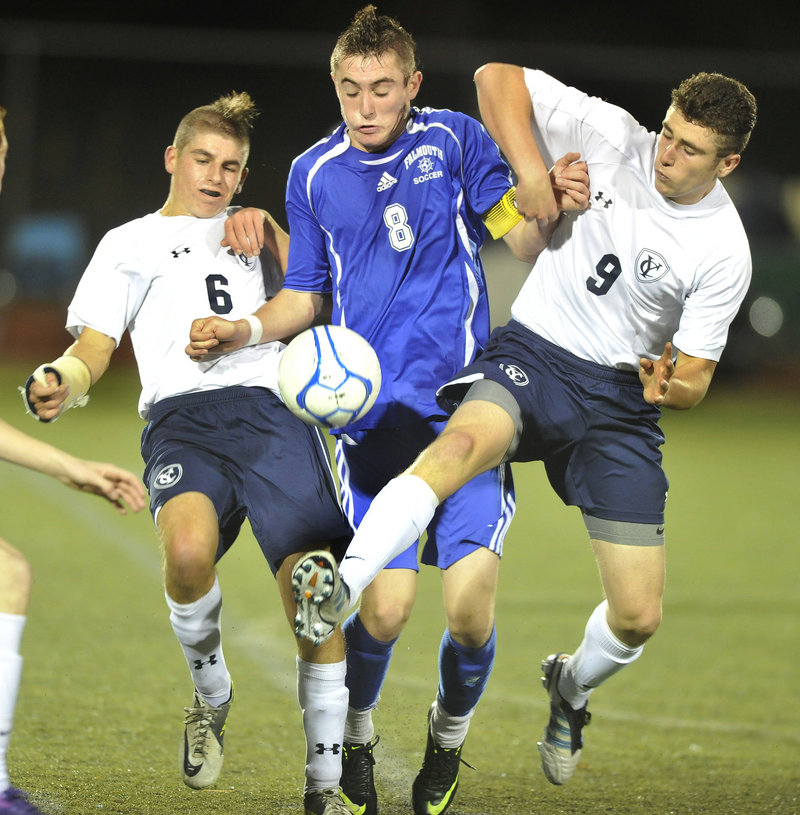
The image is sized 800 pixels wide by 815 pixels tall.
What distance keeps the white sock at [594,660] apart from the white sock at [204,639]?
133 cm

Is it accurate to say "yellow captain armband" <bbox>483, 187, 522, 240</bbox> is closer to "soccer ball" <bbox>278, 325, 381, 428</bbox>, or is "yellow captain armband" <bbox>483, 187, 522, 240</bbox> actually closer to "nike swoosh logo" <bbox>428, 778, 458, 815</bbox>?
"soccer ball" <bbox>278, 325, 381, 428</bbox>

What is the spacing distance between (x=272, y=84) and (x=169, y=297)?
13.6m

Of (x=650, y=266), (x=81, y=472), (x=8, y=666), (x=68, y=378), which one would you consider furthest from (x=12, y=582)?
(x=650, y=266)

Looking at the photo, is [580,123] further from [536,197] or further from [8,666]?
[8,666]

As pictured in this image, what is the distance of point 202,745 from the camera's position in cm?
402

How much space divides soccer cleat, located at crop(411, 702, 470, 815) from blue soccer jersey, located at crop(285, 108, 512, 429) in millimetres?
1218

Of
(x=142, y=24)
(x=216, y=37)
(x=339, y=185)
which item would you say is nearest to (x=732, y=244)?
(x=339, y=185)

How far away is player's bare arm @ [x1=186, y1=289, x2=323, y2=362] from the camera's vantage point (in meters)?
3.79

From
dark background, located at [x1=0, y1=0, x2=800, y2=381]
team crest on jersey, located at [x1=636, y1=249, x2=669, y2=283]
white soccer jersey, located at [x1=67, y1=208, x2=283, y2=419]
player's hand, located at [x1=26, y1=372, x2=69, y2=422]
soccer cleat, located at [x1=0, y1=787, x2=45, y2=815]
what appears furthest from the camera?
dark background, located at [x1=0, y1=0, x2=800, y2=381]

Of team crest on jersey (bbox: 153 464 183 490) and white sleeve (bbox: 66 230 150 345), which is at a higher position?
white sleeve (bbox: 66 230 150 345)

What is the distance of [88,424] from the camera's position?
12.6 metres

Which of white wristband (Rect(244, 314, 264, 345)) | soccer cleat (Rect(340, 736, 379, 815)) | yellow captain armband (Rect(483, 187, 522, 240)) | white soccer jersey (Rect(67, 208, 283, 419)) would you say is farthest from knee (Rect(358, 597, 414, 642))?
yellow captain armband (Rect(483, 187, 522, 240))

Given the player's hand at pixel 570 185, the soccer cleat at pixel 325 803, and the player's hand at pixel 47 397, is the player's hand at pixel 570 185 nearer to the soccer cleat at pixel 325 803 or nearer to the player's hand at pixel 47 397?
the player's hand at pixel 47 397

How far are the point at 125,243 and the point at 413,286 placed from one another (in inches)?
41.0
